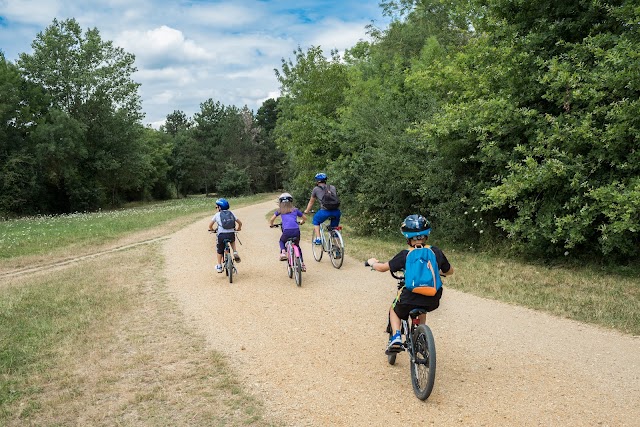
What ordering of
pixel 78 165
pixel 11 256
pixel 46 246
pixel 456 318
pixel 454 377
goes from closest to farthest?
pixel 454 377
pixel 456 318
pixel 11 256
pixel 46 246
pixel 78 165

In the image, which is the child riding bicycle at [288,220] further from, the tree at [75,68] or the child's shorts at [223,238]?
the tree at [75,68]

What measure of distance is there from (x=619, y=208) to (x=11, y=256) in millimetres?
17313

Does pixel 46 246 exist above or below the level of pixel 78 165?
below

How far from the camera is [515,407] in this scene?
426cm

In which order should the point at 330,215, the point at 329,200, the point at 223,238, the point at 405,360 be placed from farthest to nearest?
the point at 330,215 < the point at 329,200 < the point at 223,238 < the point at 405,360

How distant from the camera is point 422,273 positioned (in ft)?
14.9

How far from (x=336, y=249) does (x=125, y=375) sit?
6.03 m

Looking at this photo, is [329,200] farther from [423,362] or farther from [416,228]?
[423,362]

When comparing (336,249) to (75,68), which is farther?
(75,68)

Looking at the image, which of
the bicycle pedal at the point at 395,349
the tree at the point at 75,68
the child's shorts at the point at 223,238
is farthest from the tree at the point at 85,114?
the bicycle pedal at the point at 395,349

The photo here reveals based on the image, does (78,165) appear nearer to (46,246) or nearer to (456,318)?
(46,246)

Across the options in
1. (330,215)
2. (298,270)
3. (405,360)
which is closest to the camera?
(405,360)

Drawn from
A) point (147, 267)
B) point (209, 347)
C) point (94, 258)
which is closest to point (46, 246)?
point (94, 258)

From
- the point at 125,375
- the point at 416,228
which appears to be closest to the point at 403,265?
the point at 416,228
